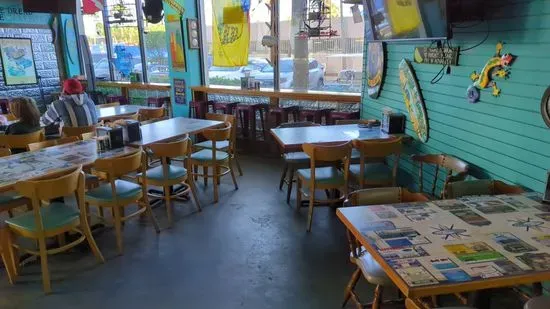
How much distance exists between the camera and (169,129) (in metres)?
4.39

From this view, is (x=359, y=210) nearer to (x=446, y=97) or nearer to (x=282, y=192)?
(x=446, y=97)

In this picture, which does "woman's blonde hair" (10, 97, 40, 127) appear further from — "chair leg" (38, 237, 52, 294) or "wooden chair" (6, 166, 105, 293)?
"chair leg" (38, 237, 52, 294)

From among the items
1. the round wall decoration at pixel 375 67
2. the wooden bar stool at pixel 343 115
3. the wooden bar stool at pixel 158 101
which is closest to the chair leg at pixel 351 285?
the round wall decoration at pixel 375 67

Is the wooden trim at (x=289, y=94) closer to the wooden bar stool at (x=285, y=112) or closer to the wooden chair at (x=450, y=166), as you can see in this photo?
the wooden bar stool at (x=285, y=112)

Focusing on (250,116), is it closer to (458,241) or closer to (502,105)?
(502,105)

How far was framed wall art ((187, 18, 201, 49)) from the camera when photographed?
261 inches

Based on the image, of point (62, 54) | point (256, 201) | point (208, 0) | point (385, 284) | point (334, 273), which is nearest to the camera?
point (385, 284)

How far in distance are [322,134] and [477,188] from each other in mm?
1716

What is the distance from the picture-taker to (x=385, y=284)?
2.05m

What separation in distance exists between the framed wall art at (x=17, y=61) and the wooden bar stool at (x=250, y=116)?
15.6ft

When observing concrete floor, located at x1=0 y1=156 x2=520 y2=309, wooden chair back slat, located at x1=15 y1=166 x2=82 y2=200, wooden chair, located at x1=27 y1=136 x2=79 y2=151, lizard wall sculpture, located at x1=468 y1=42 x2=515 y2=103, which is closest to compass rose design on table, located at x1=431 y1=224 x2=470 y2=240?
concrete floor, located at x1=0 y1=156 x2=520 y2=309

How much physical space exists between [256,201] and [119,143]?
1.51m

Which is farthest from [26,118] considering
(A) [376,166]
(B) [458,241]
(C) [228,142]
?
(B) [458,241]

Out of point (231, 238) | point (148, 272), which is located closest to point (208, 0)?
point (231, 238)
